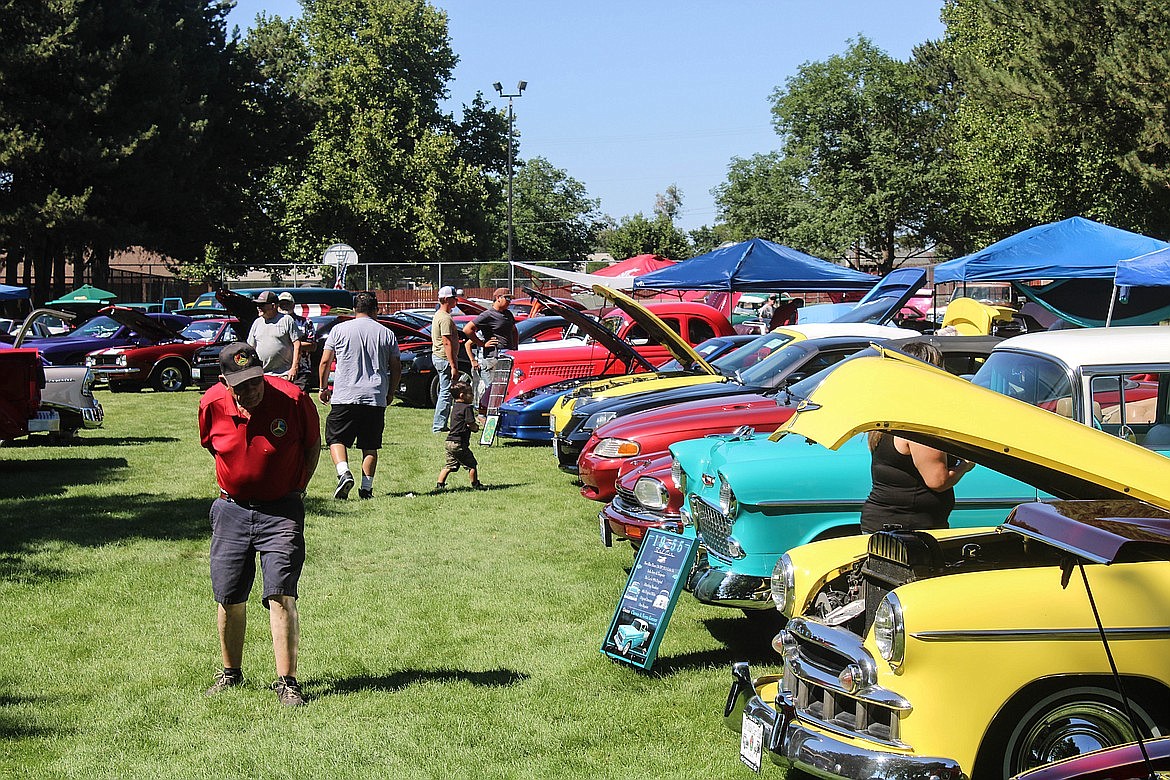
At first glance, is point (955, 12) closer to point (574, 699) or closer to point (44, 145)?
point (44, 145)

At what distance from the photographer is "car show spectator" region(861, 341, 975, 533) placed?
555 centimetres

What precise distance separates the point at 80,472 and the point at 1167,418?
1159cm

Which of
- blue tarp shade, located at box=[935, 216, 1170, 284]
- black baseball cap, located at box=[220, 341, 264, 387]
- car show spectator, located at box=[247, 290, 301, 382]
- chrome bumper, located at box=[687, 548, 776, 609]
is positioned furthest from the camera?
blue tarp shade, located at box=[935, 216, 1170, 284]

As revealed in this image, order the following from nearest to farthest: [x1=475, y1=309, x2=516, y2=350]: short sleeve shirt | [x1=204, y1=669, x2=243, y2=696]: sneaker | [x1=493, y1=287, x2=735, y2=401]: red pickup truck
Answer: [x1=204, y1=669, x2=243, y2=696]: sneaker
[x1=475, y1=309, x2=516, y2=350]: short sleeve shirt
[x1=493, y1=287, x2=735, y2=401]: red pickup truck

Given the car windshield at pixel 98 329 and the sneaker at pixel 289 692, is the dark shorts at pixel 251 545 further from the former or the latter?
the car windshield at pixel 98 329

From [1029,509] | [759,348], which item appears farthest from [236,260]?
[1029,509]

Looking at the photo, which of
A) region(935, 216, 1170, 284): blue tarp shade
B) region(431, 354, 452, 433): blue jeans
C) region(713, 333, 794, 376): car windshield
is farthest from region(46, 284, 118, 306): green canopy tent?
region(713, 333, 794, 376): car windshield

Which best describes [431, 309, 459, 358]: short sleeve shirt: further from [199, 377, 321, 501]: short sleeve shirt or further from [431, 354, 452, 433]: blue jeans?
[199, 377, 321, 501]: short sleeve shirt

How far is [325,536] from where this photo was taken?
32.9 ft

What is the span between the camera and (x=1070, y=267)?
16516mm

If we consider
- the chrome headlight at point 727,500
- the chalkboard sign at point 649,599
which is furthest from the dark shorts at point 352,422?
the chrome headlight at point 727,500

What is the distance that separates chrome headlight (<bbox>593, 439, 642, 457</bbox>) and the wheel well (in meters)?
5.10

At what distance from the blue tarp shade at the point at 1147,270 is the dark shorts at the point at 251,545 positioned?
11.0 m

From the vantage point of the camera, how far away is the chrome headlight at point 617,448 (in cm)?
902
